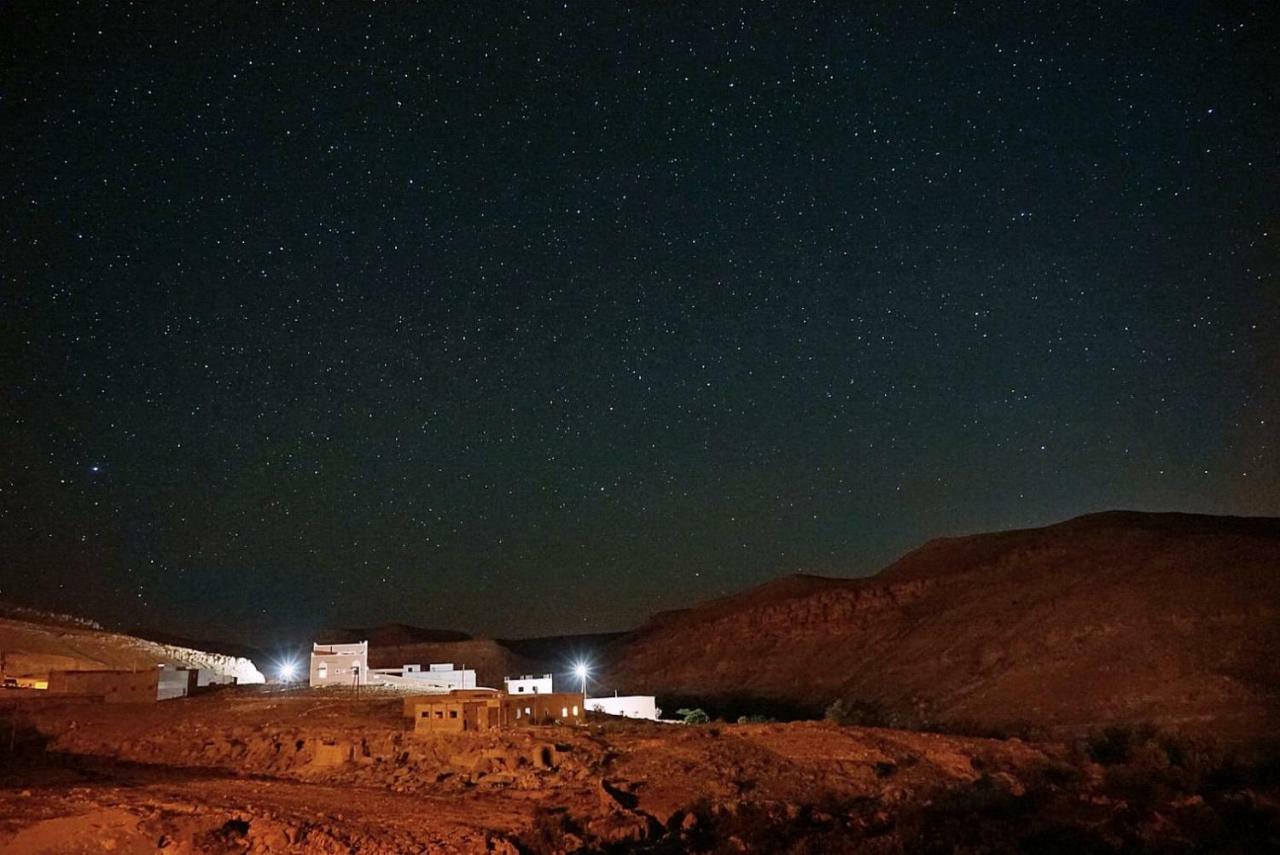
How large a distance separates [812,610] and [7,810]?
5554cm

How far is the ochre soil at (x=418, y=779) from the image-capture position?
1969 centimetres

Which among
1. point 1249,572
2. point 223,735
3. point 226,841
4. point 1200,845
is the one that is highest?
point 1249,572

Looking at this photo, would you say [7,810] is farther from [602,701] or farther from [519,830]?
[602,701]

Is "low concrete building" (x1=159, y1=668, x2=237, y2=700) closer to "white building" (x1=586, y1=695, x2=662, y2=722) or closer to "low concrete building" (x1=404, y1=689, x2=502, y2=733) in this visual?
"white building" (x1=586, y1=695, x2=662, y2=722)

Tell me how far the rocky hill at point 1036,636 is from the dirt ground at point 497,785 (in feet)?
31.4

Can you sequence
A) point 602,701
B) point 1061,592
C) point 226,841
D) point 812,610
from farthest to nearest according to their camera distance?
point 812,610
point 1061,592
point 602,701
point 226,841

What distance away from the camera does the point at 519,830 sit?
20.4 m

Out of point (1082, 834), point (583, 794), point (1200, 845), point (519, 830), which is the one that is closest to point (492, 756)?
point (583, 794)

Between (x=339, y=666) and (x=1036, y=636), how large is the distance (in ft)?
113

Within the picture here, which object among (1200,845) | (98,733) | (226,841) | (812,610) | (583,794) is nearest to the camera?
(1200,845)

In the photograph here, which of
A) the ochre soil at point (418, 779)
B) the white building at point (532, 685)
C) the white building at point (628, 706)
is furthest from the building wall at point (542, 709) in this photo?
the white building at point (532, 685)

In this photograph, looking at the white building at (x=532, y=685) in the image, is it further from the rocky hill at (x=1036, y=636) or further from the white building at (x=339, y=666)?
the rocky hill at (x=1036, y=636)

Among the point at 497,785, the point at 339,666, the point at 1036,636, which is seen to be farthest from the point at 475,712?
the point at 1036,636

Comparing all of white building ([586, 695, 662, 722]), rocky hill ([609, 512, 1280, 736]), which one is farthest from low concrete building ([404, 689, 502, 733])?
rocky hill ([609, 512, 1280, 736])
